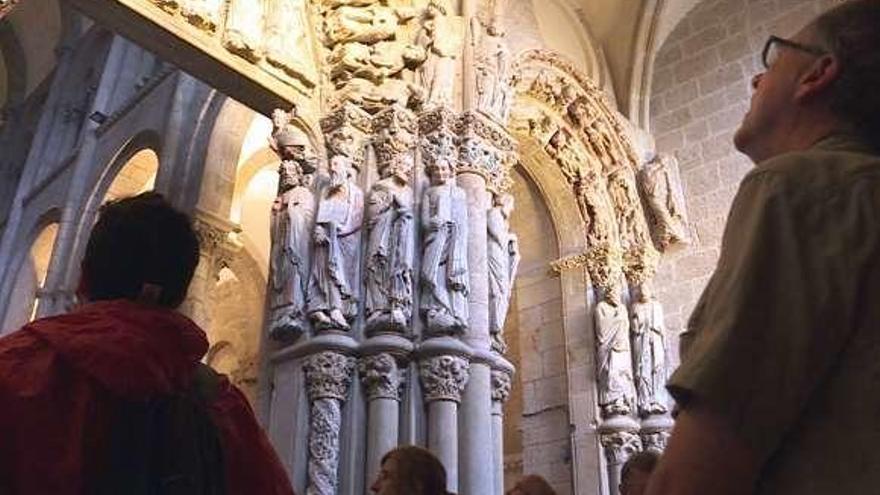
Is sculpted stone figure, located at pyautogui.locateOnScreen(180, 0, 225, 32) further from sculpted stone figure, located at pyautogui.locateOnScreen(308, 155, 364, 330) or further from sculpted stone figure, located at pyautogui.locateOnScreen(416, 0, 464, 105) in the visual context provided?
sculpted stone figure, located at pyautogui.locateOnScreen(416, 0, 464, 105)

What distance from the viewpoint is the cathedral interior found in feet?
20.2

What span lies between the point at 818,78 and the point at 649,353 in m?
7.95

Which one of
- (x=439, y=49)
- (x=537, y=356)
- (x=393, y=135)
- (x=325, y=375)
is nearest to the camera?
(x=325, y=375)

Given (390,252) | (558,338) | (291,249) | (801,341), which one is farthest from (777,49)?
(558,338)

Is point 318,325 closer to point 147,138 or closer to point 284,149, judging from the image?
point 284,149

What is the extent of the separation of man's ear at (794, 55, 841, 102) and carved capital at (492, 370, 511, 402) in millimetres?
5535

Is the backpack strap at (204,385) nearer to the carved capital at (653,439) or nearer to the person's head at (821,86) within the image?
the person's head at (821,86)

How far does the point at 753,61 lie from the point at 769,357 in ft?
32.3

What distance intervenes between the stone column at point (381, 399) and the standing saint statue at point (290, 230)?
0.59 m

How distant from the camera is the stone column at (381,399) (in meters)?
→ 5.87

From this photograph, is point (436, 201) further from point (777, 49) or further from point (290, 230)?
point (777, 49)

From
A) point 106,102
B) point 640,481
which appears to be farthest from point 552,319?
point 106,102

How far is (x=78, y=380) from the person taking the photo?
1.34m

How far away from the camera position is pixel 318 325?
6086 millimetres
